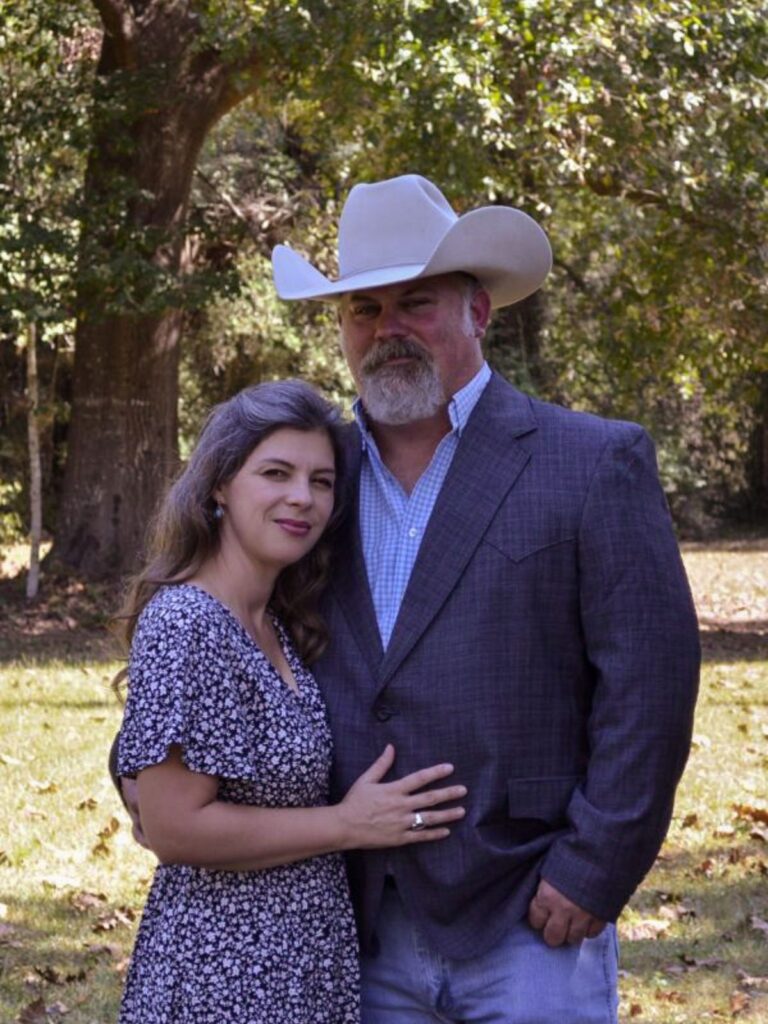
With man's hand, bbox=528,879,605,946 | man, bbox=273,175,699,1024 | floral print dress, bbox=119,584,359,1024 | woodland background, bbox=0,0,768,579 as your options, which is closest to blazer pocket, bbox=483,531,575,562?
man, bbox=273,175,699,1024

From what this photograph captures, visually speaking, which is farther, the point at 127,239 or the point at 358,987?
the point at 127,239

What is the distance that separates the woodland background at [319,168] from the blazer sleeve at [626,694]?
8.04 meters

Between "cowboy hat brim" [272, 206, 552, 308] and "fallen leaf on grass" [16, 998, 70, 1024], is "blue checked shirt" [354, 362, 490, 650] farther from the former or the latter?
"fallen leaf on grass" [16, 998, 70, 1024]

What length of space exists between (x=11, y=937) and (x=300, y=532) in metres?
3.30

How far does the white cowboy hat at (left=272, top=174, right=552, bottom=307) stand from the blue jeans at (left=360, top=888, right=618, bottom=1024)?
133 centimetres

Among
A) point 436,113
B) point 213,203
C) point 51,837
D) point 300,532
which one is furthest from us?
point 213,203

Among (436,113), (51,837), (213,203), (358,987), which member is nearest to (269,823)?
(358,987)

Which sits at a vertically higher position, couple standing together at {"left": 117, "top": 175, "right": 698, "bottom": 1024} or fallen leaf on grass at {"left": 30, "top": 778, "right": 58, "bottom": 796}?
couple standing together at {"left": 117, "top": 175, "right": 698, "bottom": 1024}

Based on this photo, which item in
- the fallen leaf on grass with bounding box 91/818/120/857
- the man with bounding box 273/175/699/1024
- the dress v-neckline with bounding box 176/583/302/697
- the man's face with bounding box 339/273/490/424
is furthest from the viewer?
the fallen leaf on grass with bounding box 91/818/120/857

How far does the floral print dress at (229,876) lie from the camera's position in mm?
3062

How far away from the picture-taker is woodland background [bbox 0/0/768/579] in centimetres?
1173

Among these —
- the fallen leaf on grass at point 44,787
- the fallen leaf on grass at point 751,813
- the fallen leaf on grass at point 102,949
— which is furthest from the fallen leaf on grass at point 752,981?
the fallen leaf on grass at point 44,787

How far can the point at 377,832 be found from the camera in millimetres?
3176

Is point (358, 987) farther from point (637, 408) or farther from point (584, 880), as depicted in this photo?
point (637, 408)
